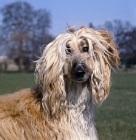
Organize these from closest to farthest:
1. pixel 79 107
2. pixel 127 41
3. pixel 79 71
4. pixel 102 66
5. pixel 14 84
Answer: pixel 79 71 → pixel 102 66 → pixel 79 107 → pixel 14 84 → pixel 127 41

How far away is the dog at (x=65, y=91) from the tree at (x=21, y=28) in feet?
214

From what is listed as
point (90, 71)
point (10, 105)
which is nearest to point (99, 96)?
point (90, 71)

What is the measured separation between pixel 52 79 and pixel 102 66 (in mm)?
537

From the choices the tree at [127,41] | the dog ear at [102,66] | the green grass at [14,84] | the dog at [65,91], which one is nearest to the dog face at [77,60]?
the dog at [65,91]

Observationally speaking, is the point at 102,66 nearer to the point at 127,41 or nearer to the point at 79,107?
the point at 79,107

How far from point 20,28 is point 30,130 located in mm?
68662

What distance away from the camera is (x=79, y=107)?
4.70 m

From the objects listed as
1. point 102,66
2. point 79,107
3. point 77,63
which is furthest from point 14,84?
point 77,63

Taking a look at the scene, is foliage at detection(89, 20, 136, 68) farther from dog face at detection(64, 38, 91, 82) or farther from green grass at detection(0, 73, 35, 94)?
dog face at detection(64, 38, 91, 82)

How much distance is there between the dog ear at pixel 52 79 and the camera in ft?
14.8

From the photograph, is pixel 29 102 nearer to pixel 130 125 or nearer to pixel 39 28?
pixel 130 125

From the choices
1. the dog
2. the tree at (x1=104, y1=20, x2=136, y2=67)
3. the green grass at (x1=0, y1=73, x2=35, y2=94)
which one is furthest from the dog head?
the tree at (x1=104, y1=20, x2=136, y2=67)

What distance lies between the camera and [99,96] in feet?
15.2

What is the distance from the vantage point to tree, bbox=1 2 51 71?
233 ft
